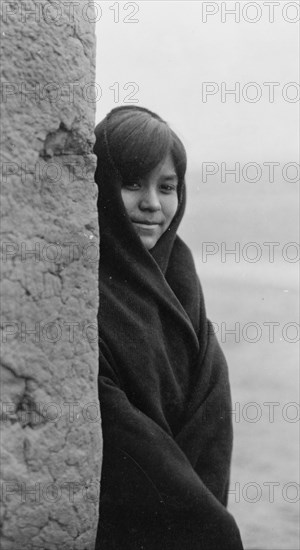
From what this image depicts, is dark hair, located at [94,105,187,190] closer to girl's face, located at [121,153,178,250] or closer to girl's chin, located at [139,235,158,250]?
girl's face, located at [121,153,178,250]

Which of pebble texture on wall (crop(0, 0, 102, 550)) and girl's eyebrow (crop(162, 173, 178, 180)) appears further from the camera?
girl's eyebrow (crop(162, 173, 178, 180))

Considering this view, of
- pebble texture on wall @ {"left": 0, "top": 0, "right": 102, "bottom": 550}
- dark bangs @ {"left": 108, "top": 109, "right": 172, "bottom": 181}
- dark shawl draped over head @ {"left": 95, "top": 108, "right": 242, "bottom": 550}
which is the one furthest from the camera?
dark bangs @ {"left": 108, "top": 109, "right": 172, "bottom": 181}

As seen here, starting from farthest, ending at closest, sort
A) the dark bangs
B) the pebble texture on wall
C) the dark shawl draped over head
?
1. the dark bangs
2. the dark shawl draped over head
3. the pebble texture on wall

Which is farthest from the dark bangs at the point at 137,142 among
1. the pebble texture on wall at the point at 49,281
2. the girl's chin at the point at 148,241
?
the pebble texture on wall at the point at 49,281

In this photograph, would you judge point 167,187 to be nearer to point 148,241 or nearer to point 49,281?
point 148,241

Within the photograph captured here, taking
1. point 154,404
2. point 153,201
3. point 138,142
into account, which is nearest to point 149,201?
point 153,201

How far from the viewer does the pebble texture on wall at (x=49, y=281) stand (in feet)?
6.16

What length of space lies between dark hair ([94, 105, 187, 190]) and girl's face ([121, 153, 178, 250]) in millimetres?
22

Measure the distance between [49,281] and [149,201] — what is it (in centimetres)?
49

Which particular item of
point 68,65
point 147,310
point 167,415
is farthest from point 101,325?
point 68,65

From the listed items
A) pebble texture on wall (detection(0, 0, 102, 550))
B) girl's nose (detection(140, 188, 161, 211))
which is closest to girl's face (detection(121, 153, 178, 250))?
girl's nose (detection(140, 188, 161, 211))

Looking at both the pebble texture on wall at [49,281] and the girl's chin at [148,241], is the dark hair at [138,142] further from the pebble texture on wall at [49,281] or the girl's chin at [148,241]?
the pebble texture on wall at [49,281]

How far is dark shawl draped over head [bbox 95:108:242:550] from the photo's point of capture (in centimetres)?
213

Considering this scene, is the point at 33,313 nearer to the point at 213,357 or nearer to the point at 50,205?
the point at 50,205
